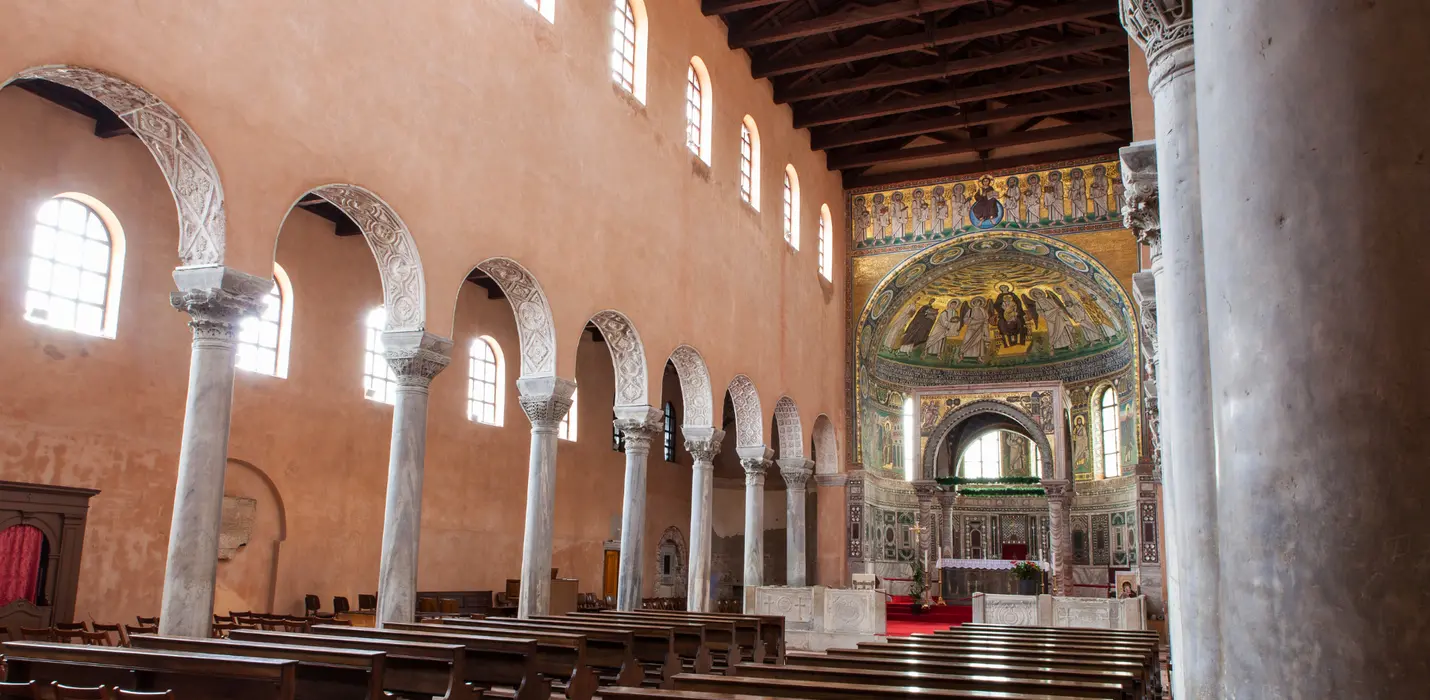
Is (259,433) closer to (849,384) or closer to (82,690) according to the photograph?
(82,690)

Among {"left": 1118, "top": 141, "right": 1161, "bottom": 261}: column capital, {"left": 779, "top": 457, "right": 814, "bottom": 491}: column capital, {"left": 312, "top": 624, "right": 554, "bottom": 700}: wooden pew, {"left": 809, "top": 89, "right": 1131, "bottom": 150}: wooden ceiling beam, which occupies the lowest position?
{"left": 312, "top": 624, "right": 554, "bottom": 700}: wooden pew

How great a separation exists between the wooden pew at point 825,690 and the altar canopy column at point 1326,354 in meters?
3.50

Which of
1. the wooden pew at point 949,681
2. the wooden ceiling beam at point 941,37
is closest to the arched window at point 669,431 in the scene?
the wooden ceiling beam at point 941,37

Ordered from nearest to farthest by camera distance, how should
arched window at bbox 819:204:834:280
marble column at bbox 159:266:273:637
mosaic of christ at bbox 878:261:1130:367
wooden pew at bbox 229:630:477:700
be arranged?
1. wooden pew at bbox 229:630:477:700
2. marble column at bbox 159:266:273:637
3. arched window at bbox 819:204:834:280
4. mosaic of christ at bbox 878:261:1130:367

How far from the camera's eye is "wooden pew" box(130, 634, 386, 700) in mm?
7062

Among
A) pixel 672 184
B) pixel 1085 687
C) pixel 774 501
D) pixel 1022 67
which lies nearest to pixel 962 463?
pixel 774 501

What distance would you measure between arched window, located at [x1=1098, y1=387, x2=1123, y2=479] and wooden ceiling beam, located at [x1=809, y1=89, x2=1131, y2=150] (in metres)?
8.75

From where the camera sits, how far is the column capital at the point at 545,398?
16156 mm

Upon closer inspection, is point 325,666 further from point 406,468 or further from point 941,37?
point 941,37

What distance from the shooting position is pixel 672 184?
65.1 feet

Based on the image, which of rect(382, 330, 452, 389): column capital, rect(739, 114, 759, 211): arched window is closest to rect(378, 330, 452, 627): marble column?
rect(382, 330, 452, 389): column capital

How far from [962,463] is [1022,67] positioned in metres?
16.5

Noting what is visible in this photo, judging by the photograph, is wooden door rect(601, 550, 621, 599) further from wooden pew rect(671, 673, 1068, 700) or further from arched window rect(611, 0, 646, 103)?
wooden pew rect(671, 673, 1068, 700)

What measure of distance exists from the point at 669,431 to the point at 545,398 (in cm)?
1509
